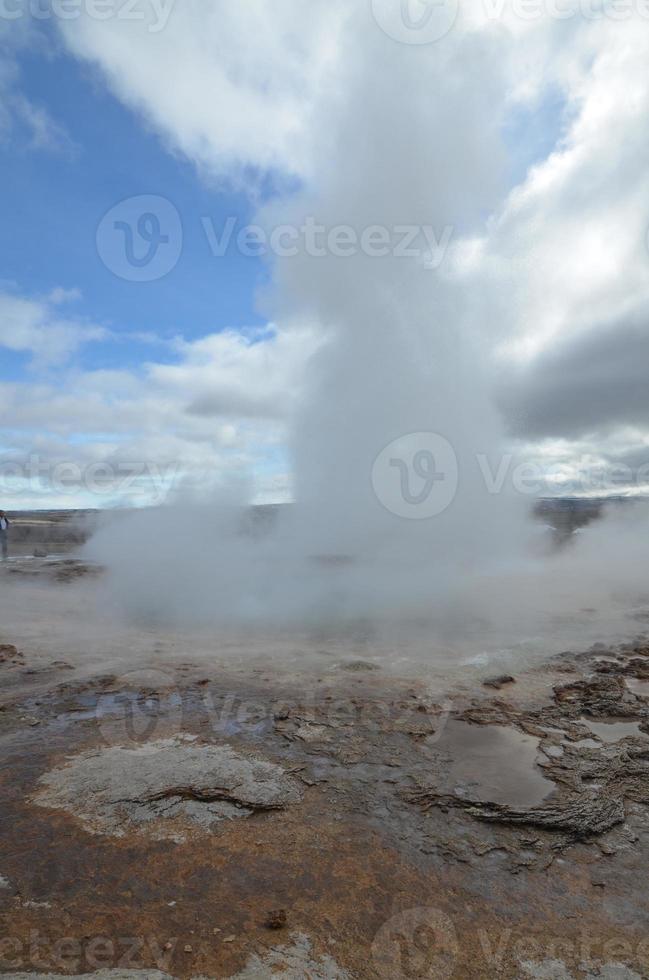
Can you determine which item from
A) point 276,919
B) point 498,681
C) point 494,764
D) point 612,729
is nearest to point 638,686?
point 612,729

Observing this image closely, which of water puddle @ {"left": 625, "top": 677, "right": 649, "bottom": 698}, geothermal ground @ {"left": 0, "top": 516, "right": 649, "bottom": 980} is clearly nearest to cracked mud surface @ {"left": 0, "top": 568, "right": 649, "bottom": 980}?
geothermal ground @ {"left": 0, "top": 516, "right": 649, "bottom": 980}

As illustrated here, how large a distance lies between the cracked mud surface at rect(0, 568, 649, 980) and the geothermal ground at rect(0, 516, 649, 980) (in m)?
0.01

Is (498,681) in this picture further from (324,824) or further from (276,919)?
(276,919)

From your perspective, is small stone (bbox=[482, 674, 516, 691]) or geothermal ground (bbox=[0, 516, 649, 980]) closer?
geothermal ground (bbox=[0, 516, 649, 980])

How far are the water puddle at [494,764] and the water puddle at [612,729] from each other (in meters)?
0.55

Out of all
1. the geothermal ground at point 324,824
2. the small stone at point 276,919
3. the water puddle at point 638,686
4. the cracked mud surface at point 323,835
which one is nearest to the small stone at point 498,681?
the geothermal ground at point 324,824

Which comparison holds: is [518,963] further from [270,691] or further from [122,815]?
[270,691]

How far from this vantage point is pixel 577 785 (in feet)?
10.8

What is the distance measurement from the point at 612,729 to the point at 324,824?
2622mm

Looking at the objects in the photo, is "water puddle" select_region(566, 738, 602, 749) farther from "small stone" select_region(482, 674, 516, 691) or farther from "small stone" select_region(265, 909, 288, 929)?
"small stone" select_region(265, 909, 288, 929)

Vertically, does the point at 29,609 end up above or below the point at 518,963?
above

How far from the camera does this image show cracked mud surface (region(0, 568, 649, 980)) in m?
2.08

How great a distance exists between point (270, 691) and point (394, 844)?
91.8 inches

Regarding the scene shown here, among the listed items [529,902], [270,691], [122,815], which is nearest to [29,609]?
[270,691]
